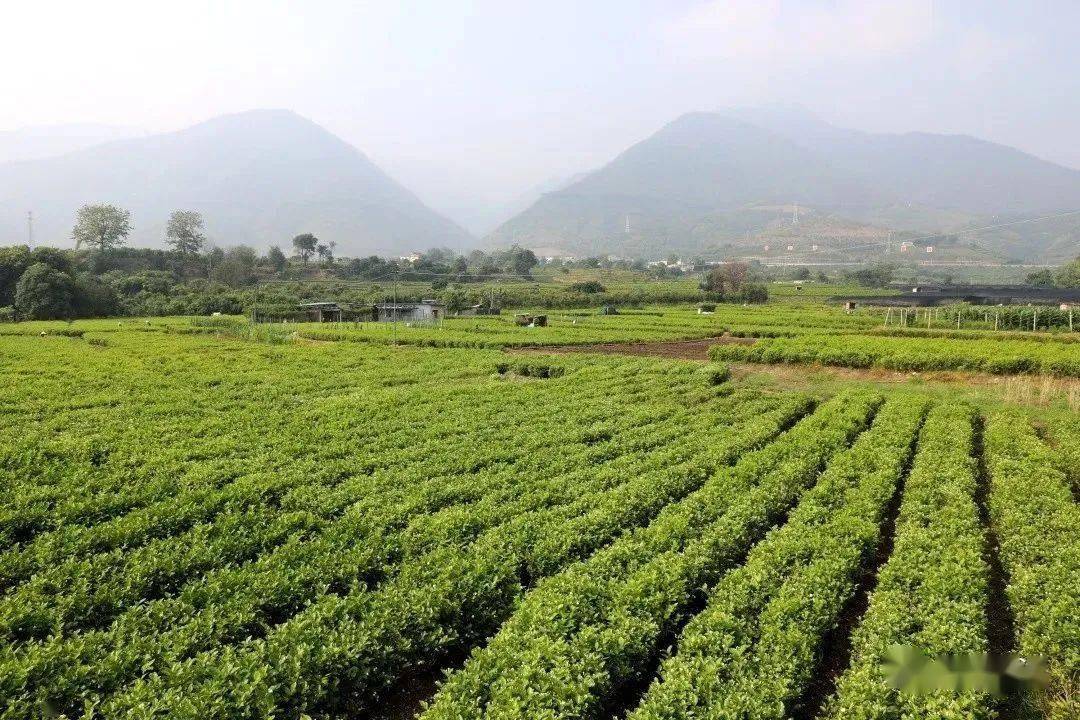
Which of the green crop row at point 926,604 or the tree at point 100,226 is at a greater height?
the tree at point 100,226

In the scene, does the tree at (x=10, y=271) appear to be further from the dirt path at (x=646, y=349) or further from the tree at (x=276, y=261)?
the dirt path at (x=646, y=349)

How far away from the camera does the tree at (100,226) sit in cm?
15062

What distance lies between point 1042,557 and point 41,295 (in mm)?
105120

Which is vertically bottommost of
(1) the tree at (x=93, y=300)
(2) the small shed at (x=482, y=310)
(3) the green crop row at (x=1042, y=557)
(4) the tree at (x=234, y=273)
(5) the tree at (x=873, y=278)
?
(3) the green crop row at (x=1042, y=557)

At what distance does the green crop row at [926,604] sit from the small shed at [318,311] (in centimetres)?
8538

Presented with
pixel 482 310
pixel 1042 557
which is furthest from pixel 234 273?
pixel 1042 557

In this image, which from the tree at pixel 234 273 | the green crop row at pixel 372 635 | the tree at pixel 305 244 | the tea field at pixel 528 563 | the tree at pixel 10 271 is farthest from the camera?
the tree at pixel 305 244

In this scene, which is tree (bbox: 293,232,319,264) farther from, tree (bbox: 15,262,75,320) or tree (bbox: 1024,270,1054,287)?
tree (bbox: 1024,270,1054,287)

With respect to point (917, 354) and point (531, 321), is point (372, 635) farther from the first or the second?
point (531, 321)

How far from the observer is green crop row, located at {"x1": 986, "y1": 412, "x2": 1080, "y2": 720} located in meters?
8.59

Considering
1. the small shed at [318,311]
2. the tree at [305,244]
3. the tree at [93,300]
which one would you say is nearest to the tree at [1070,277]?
the small shed at [318,311]

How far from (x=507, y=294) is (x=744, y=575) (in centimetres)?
10189

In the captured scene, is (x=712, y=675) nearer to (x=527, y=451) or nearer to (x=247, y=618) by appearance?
(x=247, y=618)

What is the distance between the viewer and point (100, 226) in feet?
494
